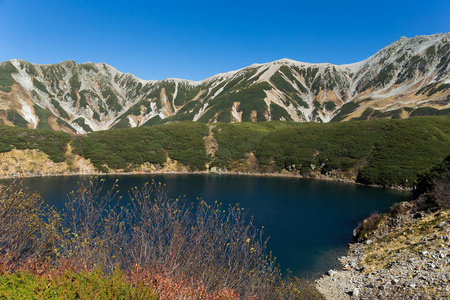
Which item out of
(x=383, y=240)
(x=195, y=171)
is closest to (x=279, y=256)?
(x=383, y=240)

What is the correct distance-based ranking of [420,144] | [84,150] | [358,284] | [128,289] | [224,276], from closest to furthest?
[128,289] < [224,276] < [358,284] < [420,144] < [84,150]

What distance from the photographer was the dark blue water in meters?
29.9

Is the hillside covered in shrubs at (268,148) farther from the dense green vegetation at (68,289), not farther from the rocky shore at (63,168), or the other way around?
the dense green vegetation at (68,289)

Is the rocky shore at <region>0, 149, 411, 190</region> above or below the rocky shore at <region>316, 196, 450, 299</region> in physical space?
below

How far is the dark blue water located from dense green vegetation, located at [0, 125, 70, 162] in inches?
651

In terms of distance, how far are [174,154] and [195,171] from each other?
11.1 meters

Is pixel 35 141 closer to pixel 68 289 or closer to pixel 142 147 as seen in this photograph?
pixel 142 147

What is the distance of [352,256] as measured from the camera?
92.7 ft

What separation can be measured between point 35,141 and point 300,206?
8950 cm

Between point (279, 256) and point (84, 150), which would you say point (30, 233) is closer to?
point (279, 256)

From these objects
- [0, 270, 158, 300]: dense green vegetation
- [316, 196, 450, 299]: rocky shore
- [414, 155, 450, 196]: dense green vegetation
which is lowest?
[316, 196, 450, 299]: rocky shore

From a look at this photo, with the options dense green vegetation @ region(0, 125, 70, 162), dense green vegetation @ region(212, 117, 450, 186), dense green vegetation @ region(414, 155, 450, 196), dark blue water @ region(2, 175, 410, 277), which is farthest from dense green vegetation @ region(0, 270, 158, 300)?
dense green vegetation @ region(0, 125, 70, 162)

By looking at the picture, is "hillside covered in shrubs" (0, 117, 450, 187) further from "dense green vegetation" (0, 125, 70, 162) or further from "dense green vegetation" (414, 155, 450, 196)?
"dense green vegetation" (414, 155, 450, 196)

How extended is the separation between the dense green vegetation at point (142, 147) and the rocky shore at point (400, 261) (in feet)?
245
